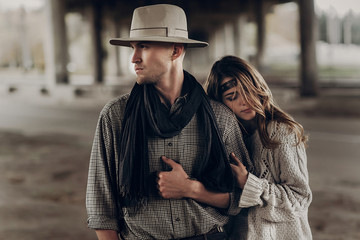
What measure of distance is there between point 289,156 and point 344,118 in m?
10.8

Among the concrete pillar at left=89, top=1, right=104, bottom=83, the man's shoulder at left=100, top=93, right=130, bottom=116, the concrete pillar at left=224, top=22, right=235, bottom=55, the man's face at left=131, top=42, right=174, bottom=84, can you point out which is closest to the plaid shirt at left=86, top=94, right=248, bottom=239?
the man's shoulder at left=100, top=93, right=130, bottom=116

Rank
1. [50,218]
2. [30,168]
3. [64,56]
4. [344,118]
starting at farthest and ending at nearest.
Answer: [64,56], [344,118], [30,168], [50,218]

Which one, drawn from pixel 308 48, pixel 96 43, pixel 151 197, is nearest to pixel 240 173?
pixel 151 197

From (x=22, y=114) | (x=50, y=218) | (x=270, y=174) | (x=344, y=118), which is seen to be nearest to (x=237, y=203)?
(x=270, y=174)

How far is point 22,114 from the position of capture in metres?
15.8

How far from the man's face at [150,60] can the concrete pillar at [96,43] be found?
20.5 m

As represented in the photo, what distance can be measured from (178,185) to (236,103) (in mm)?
577

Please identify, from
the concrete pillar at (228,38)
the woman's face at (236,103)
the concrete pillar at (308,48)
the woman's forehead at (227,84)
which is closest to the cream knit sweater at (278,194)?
the woman's face at (236,103)

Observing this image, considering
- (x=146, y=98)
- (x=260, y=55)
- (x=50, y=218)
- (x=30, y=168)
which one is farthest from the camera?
(x=260, y=55)

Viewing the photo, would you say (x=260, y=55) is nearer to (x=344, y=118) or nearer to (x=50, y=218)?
(x=344, y=118)

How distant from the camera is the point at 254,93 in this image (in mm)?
2215

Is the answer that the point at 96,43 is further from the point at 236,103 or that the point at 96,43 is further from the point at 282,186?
the point at 282,186

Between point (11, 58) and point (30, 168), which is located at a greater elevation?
point (11, 58)

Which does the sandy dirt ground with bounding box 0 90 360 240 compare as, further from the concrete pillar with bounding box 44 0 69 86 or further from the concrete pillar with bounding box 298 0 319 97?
the concrete pillar with bounding box 44 0 69 86
